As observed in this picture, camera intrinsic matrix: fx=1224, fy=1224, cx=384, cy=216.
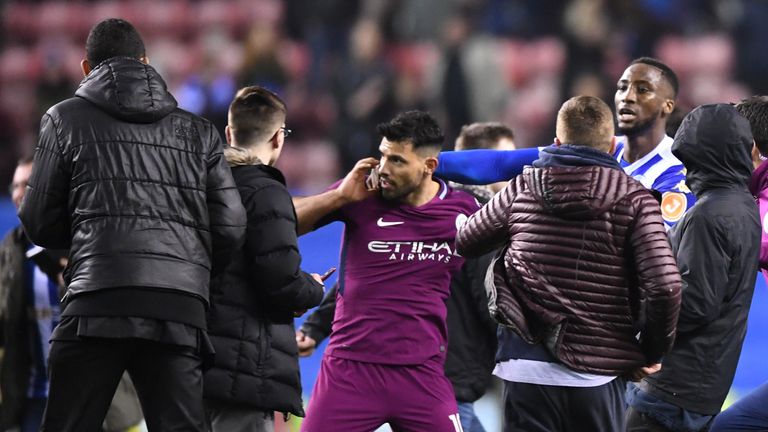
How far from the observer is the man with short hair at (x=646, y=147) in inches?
205

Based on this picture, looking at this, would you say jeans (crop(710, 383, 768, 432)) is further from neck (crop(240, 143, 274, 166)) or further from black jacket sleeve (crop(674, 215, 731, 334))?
neck (crop(240, 143, 274, 166))

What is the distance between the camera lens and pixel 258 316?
4371 mm

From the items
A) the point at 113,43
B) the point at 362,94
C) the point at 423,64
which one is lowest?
the point at 362,94

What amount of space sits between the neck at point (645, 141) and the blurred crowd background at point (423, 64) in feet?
22.0

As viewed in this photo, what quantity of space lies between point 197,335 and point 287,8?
9.77 meters

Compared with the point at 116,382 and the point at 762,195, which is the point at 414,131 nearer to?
the point at 762,195

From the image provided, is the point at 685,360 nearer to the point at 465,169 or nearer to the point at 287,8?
the point at 465,169

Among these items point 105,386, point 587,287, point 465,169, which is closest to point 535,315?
point 587,287

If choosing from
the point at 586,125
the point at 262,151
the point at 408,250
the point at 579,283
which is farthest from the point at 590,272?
the point at 262,151

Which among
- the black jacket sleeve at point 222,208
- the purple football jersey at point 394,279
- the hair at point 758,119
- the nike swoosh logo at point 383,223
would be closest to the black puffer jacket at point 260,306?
the black jacket sleeve at point 222,208

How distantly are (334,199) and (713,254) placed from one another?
1477mm

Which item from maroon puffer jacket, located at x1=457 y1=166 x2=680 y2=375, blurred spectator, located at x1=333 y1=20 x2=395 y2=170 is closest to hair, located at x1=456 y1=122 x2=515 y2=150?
maroon puffer jacket, located at x1=457 y1=166 x2=680 y2=375

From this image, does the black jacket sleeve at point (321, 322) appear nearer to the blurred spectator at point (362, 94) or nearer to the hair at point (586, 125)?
the hair at point (586, 125)

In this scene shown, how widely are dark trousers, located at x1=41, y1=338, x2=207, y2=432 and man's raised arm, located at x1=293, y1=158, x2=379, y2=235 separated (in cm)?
100
